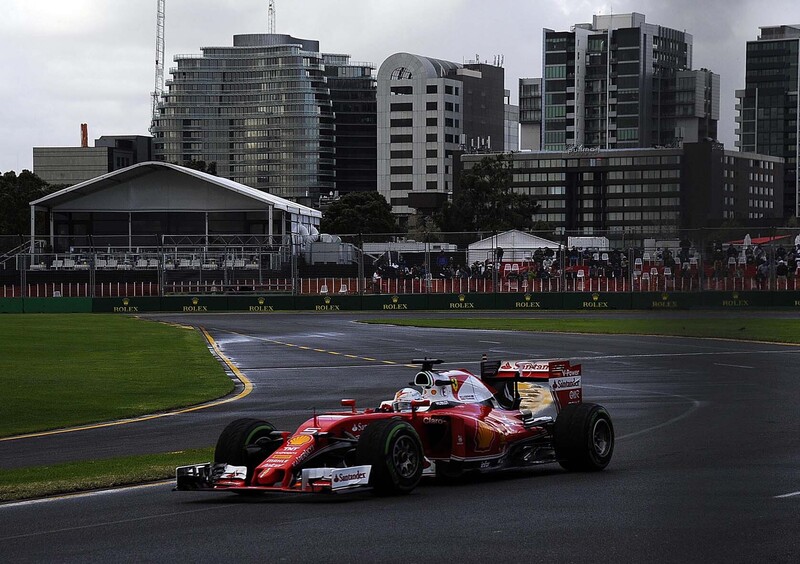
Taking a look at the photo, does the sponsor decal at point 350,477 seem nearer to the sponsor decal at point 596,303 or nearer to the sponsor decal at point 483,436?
the sponsor decal at point 483,436

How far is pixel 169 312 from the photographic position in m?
64.6

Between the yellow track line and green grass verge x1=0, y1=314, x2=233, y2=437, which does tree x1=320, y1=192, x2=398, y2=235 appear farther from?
the yellow track line

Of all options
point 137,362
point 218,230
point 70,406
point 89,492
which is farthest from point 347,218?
point 89,492

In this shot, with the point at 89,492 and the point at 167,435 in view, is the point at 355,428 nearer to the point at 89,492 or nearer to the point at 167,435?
the point at 89,492

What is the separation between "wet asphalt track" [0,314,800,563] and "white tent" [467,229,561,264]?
38750 millimetres

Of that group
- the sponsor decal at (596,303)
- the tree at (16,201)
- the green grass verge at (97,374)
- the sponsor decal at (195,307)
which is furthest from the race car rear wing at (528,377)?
the tree at (16,201)

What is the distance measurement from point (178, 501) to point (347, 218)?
142078 mm

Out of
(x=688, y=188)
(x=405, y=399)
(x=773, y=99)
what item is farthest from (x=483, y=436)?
(x=688, y=188)

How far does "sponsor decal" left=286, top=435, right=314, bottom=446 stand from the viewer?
36.9ft

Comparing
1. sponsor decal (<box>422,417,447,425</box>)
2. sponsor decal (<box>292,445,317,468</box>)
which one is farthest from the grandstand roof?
sponsor decal (<box>292,445,317,468</box>)

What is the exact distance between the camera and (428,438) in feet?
40.3

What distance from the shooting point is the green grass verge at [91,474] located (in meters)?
12.4

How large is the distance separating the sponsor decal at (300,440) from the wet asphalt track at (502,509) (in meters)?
0.55

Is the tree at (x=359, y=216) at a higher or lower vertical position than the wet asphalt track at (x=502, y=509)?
higher
